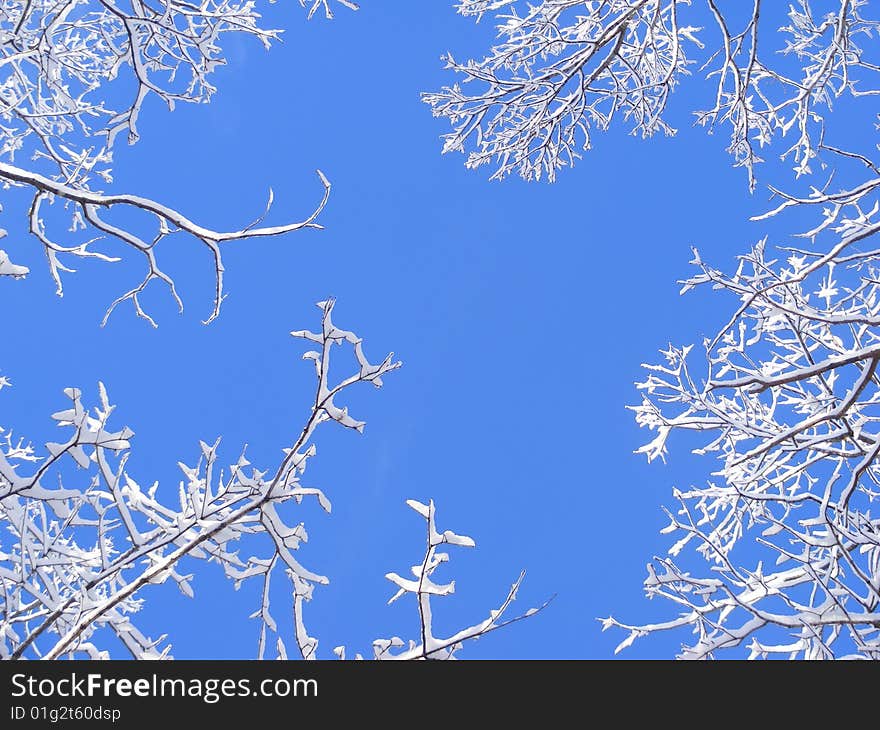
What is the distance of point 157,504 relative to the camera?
2699 millimetres

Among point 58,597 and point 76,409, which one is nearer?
point 76,409

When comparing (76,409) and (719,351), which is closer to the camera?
(76,409)

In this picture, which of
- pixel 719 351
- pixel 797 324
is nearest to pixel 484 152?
pixel 719 351
